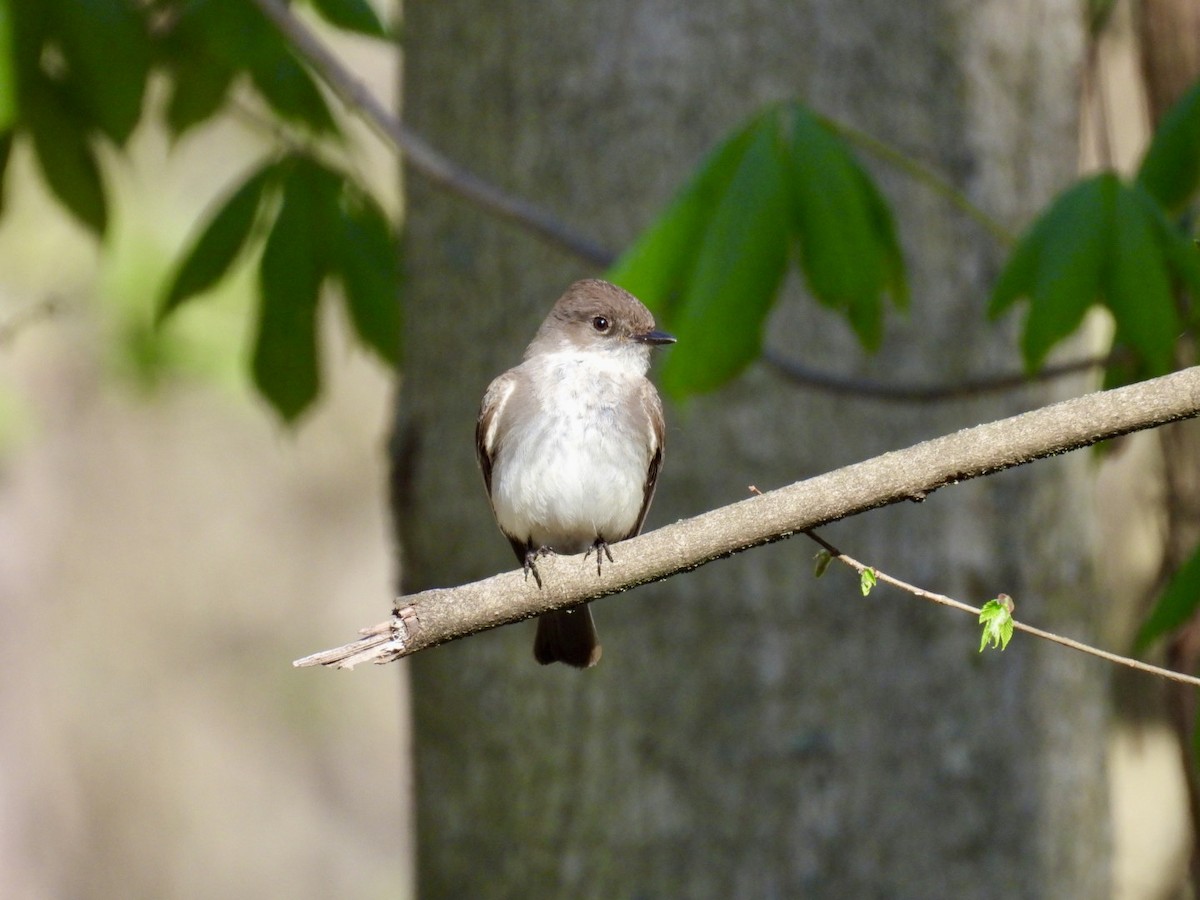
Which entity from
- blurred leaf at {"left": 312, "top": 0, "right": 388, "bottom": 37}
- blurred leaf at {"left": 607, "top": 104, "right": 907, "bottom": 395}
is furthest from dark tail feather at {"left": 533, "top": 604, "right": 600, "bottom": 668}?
blurred leaf at {"left": 312, "top": 0, "right": 388, "bottom": 37}

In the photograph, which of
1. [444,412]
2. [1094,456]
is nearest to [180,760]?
[444,412]

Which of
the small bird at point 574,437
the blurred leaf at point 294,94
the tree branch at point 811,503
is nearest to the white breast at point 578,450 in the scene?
the small bird at point 574,437

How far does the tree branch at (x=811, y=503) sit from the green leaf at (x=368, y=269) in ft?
7.35

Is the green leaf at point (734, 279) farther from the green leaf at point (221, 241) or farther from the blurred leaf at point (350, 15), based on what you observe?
the green leaf at point (221, 241)

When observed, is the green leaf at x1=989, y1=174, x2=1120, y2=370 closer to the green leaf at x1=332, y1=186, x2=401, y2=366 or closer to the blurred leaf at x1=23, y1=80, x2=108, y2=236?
the green leaf at x1=332, y1=186, x2=401, y2=366

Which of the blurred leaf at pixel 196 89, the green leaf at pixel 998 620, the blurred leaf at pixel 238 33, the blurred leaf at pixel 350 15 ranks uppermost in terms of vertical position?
the blurred leaf at pixel 196 89

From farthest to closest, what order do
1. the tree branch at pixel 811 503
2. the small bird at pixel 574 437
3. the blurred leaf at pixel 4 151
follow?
the blurred leaf at pixel 4 151, the small bird at pixel 574 437, the tree branch at pixel 811 503

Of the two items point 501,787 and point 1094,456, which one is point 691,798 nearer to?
point 501,787

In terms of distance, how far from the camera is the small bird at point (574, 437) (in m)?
3.21

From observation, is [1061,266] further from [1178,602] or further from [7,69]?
[7,69]

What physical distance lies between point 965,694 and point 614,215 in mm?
1565

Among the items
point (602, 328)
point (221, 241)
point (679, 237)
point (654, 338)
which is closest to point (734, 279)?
point (679, 237)

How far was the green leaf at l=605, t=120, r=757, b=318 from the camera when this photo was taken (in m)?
2.89

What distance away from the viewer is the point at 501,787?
13.6 ft
